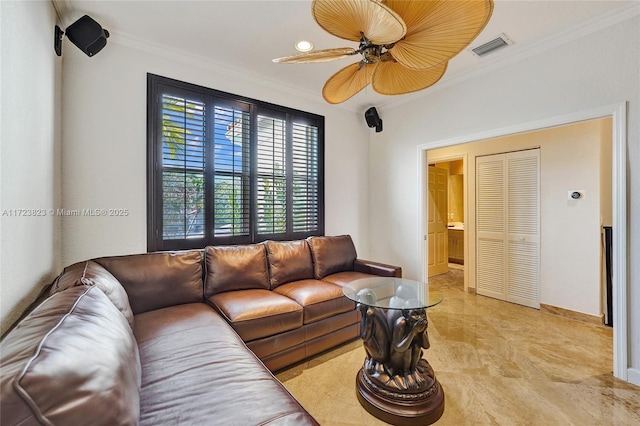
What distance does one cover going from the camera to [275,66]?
299cm

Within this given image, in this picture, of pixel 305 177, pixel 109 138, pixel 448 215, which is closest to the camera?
pixel 109 138

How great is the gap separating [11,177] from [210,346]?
125 cm

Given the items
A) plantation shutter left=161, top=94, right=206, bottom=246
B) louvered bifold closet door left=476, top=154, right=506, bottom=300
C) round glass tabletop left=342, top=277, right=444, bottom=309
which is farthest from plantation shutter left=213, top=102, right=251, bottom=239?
louvered bifold closet door left=476, top=154, right=506, bottom=300

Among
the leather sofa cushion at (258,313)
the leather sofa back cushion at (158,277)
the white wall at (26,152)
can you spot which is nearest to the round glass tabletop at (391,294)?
the leather sofa cushion at (258,313)

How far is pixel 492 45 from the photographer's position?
2.58m

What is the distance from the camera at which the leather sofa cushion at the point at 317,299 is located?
2316mm

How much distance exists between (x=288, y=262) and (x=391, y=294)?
3.86 feet

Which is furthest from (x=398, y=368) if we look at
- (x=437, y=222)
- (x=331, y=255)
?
(x=437, y=222)

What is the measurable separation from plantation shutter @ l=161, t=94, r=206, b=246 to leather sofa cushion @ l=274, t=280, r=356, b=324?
3.71 ft

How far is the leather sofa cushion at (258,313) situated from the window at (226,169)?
0.87 m

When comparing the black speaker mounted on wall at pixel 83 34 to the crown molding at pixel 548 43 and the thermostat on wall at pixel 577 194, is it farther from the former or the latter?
the thermostat on wall at pixel 577 194

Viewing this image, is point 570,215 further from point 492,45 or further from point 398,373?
point 398,373

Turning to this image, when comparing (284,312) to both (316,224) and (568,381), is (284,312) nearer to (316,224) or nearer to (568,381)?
(316,224)

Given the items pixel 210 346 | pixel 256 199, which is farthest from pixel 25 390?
pixel 256 199
